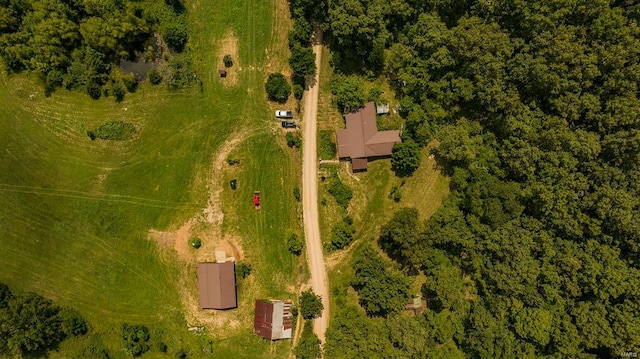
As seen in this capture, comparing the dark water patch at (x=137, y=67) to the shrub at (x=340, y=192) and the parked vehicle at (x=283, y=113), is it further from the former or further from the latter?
the shrub at (x=340, y=192)

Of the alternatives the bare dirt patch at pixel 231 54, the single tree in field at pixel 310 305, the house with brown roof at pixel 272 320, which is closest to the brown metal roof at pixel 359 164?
the single tree in field at pixel 310 305

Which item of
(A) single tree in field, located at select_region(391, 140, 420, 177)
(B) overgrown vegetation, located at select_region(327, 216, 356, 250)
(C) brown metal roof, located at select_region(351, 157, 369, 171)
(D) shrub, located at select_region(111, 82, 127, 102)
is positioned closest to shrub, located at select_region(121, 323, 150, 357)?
(B) overgrown vegetation, located at select_region(327, 216, 356, 250)

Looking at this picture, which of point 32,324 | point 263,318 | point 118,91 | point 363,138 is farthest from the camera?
point 363,138

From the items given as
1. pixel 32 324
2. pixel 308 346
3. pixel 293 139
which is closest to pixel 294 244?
pixel 308 346

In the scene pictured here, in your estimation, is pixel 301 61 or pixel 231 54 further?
pixel 231 54

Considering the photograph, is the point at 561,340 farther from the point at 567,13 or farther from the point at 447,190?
the point at 567,13

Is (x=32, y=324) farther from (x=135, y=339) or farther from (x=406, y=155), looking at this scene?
(x=406, y=155)
